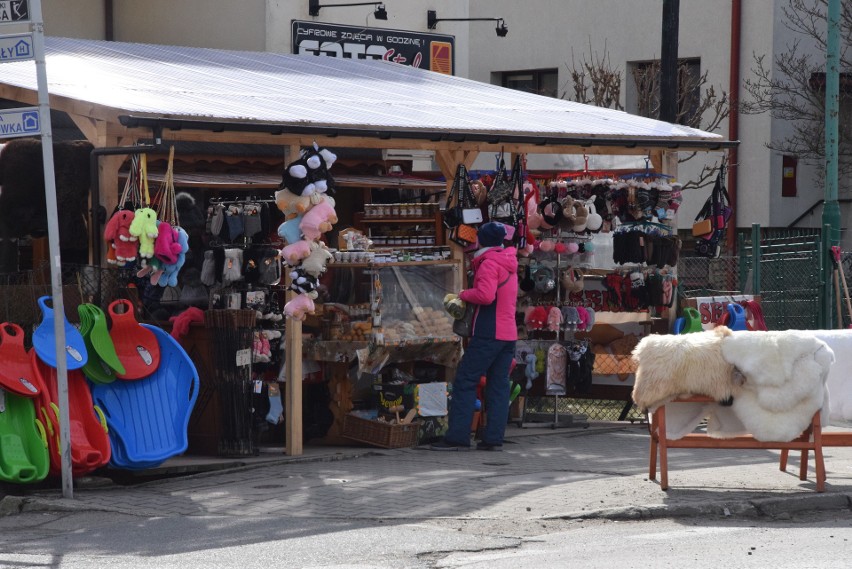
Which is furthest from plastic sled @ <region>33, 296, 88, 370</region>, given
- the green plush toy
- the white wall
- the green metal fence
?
the white wall

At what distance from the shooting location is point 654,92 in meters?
28.3

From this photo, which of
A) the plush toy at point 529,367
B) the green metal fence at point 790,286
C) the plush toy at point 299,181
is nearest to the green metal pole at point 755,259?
the green metal fence at point 790,286

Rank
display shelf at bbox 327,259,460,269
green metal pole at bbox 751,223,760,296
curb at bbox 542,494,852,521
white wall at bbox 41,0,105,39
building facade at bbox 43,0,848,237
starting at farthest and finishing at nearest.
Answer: building facade at bbox 43,0,848,237 → white wall at bbox 41,0,105,39 → green metal pole at bbox 751,223,760,296 → display shelf at bbox 327,259,460,269 → curb at bbox 542,494,852,521

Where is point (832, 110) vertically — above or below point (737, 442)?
above

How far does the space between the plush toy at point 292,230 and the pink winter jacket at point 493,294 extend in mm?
1629

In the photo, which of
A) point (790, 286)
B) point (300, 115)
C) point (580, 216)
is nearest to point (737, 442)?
point (300, 115)

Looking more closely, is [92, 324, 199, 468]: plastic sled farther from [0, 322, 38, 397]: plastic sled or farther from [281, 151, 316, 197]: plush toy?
[281, 151, 316, 197]: plush toy

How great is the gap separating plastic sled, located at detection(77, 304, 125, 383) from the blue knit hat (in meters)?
3.40

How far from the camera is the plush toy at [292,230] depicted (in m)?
11.4

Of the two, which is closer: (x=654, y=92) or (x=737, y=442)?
(x=737, y=442)

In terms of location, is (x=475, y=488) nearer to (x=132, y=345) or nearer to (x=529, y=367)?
(x=132, y=345)

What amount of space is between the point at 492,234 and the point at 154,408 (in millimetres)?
3328

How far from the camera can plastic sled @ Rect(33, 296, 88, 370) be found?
10.3m

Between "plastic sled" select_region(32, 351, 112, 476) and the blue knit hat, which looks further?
the blue knit hat
